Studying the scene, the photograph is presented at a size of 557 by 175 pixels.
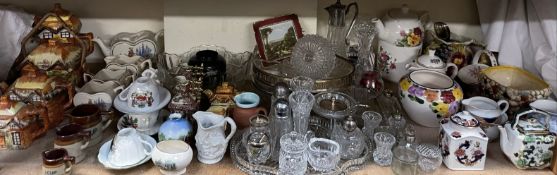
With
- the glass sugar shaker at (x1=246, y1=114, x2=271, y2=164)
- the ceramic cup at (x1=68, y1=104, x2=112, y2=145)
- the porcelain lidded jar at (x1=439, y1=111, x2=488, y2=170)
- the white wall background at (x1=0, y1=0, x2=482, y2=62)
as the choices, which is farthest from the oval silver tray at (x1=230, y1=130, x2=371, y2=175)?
the white wall background at (x1=0, y1=0, x2=482, y2=62)

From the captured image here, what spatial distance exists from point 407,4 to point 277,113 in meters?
0.54

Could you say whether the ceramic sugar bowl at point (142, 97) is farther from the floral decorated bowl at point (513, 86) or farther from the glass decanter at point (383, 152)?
the floral decorated bowl at point (513, 86)

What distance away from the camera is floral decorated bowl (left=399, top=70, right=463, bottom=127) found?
→ 123 cm

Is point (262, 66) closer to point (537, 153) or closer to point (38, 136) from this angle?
point (38, 136)

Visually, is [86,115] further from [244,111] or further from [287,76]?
[287,76]

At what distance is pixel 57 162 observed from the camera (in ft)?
3.38

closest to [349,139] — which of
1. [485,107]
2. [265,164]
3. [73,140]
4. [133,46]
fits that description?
[265,164]

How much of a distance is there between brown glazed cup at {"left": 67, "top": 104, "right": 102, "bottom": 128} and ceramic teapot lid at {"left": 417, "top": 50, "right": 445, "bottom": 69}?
2.36ft

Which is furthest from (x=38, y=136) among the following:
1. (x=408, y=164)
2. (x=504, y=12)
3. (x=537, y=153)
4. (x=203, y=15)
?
(x=504, y=12)

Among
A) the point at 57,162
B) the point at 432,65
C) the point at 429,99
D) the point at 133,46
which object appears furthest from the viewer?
the point at 133,46

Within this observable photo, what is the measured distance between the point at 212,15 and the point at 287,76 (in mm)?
266

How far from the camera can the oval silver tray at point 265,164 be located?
1.09 m

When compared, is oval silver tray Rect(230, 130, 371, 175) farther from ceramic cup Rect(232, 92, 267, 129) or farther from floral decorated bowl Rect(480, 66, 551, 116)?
floral decorated bowl Rect(480, 66, 551, 116)

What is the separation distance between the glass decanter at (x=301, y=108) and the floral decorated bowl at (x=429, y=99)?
0.23m
